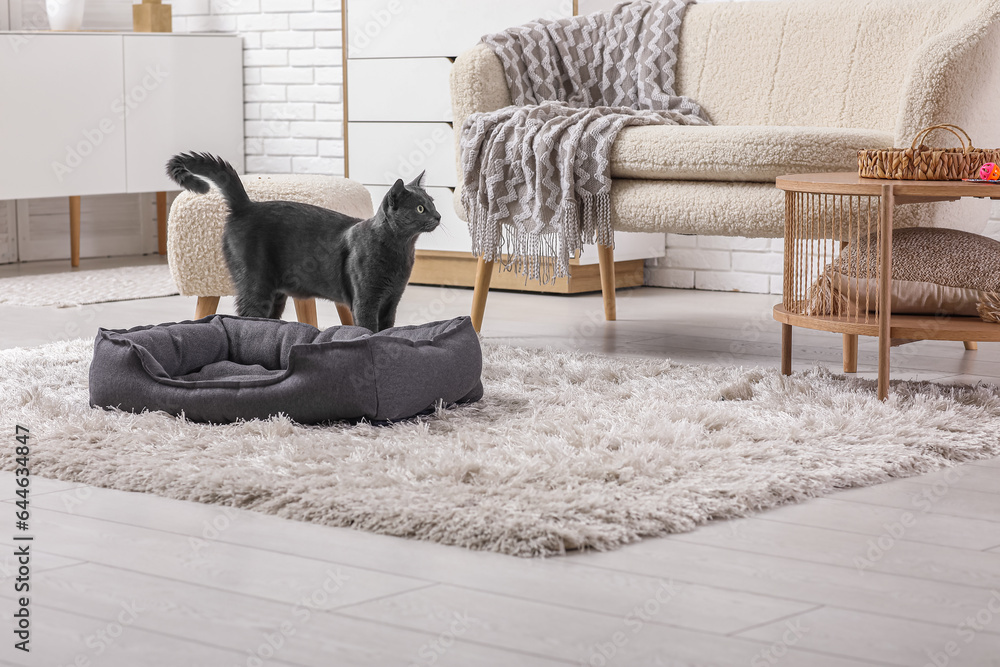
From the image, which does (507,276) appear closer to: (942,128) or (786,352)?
(786,352)

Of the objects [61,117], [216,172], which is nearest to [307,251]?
[216,172]

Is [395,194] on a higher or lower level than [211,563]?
higher

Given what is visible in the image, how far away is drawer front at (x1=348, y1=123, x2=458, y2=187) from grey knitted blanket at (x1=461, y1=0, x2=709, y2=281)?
2.46ft

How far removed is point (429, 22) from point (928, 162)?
91.4 inches

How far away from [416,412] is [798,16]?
1805 mm

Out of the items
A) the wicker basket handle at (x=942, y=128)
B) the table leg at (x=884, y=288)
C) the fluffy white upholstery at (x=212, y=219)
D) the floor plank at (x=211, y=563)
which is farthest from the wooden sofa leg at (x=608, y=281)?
the floor plank at (x=211, y=563)

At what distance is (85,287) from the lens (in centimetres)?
410

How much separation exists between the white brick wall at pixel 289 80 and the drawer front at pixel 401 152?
513 mm

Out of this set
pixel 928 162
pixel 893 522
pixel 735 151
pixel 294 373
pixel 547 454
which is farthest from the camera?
pixel 735 151

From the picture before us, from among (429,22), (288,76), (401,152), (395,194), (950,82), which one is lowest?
(395,194)

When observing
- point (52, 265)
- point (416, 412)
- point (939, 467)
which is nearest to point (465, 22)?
point (52, 265)

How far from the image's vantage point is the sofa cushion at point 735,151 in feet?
8.54

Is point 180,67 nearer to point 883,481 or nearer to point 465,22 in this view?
point 465,22

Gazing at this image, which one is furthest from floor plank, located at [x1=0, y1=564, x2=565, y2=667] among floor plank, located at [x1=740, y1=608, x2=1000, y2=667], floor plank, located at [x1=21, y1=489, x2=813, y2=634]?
floor plank, located at [x1=740, y1=608, x2=1000, y2=667]
